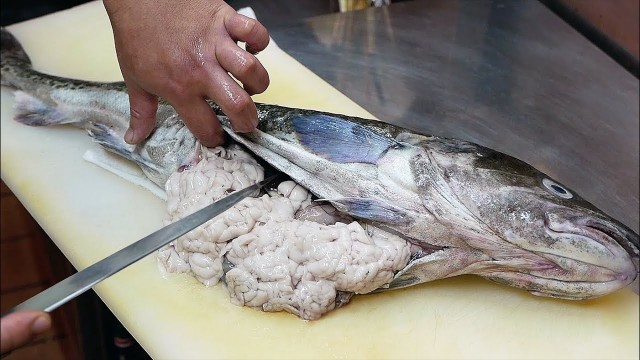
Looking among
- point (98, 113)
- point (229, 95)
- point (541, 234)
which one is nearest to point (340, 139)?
point (229, 95)

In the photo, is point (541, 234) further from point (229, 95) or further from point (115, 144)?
point (115, 144)

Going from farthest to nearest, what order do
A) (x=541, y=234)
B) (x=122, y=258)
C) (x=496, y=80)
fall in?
(x=496, y=80) < (x=541, y=234) < (x=122, y=258)

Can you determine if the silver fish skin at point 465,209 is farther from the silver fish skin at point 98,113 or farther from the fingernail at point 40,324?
the fingernail at point 40,324

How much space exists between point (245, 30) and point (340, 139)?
1.22ft

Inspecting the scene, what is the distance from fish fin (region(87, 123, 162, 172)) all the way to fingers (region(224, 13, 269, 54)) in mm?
515

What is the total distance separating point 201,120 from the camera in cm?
186

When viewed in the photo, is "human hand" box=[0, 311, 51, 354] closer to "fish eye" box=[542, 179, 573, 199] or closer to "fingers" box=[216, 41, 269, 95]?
"fingers" box=[216, 41, 269, 95]

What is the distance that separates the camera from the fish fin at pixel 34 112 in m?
2.31

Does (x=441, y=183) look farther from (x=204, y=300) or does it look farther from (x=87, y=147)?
(x=87, y=147)

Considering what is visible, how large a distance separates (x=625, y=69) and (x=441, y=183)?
125 cm

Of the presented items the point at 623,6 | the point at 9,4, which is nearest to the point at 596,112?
the point at 623,6

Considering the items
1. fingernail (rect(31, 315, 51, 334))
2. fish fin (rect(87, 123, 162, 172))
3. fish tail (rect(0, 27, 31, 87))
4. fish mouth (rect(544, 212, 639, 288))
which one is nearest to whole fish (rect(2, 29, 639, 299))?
fish mouth (rect(544, 212, 639, 288))

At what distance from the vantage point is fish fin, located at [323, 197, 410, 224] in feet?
5.77

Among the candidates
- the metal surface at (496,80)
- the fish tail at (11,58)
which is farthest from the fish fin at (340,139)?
the fish tail at (11,58)
